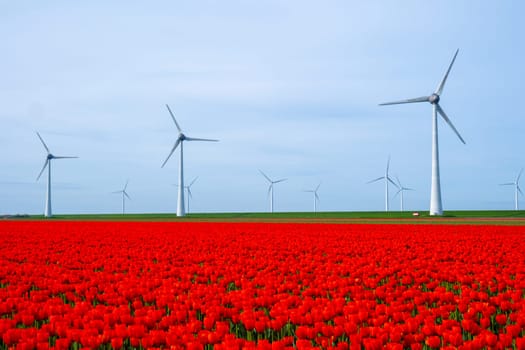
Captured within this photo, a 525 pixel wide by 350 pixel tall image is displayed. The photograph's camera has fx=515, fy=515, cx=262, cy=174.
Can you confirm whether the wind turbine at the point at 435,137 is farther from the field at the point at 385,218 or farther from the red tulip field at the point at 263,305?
the red tulip field at the point at 263,305

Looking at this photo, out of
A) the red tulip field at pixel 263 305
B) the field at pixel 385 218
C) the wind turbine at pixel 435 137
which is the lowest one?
the red tulip field at pixel 263 305

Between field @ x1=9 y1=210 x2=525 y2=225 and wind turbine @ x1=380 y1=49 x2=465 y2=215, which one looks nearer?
field @ x1=9 y1=210 x2=525 y2=225

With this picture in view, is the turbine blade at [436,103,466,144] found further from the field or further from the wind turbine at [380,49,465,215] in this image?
the field

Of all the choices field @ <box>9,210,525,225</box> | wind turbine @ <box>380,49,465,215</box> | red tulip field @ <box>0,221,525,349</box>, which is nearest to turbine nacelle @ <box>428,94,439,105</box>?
wind turbine @ <box>380,49,465,215</box>

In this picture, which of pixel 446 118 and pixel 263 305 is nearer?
pixel 263 305

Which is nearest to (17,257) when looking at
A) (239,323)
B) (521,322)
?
(239,323)

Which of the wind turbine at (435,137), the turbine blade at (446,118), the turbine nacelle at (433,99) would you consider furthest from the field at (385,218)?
the turbine nacelle at (433,99)

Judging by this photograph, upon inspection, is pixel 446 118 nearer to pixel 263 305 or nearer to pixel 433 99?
pixel 433 99

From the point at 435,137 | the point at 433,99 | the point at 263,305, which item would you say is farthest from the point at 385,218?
the point at 263,305

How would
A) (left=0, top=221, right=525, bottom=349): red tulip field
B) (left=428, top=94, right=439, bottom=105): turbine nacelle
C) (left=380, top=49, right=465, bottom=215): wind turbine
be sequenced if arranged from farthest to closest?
(left=428, top=94, right=439, bottom=105): turbine nacelle, (left=380, top=49, right=465, bottom=215): wind turbine, (left=0, top=221, right=525, bottom=349): red tulip field

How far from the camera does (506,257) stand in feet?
53.5

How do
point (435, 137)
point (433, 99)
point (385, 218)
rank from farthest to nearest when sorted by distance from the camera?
1. point (385, 218)
2. point (433, 99)
3. point (435, 137)

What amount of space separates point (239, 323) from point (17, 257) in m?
12.5

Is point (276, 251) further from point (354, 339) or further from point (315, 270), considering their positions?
point (354, 339)
